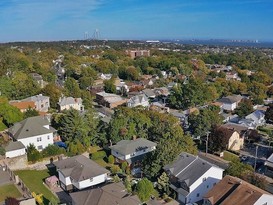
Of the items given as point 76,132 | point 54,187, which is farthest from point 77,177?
point 76,132

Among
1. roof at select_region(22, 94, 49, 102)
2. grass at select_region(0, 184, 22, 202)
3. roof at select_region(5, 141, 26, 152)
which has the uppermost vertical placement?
roof at select_region(22, 94, 49, 102)

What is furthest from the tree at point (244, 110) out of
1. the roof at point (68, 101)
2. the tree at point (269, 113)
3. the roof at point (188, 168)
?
the roof at point (68, 101)

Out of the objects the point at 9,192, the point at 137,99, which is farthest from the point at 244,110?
the point at 9,192

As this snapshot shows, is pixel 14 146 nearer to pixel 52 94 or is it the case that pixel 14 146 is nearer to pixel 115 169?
pixel 115 169

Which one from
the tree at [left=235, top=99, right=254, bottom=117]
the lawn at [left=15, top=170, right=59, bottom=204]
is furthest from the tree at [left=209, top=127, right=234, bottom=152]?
the lawn at [left=15, top=170, right=59, bottom=204]

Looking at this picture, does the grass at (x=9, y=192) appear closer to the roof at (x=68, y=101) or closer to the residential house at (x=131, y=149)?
the residential house at (x=131, y=149)

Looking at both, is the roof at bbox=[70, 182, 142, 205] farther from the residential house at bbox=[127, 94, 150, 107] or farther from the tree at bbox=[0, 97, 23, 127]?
the residential house at bbox=[127, 94, 150, 107]
